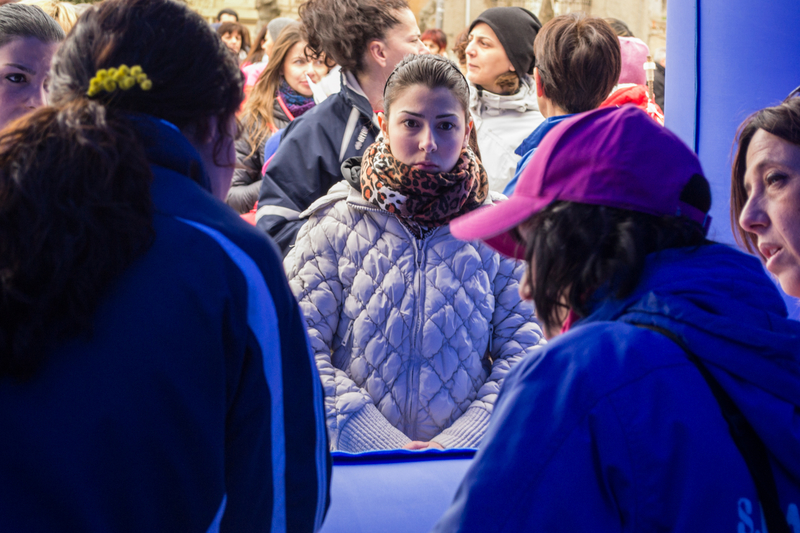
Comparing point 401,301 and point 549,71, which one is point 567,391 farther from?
point 549,71

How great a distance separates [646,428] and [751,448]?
0.49ft

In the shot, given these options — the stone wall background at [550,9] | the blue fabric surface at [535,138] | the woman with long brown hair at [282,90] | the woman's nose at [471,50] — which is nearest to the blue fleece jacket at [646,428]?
the blue fabric surface at [535,138]

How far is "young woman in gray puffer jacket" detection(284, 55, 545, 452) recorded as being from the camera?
2.26 meters

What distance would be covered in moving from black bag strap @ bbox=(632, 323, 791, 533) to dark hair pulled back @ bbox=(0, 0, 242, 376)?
77cm

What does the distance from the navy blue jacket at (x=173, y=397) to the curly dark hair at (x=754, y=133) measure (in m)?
1.33

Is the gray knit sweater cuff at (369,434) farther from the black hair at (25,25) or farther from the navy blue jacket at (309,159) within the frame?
the black hair at (25,25)

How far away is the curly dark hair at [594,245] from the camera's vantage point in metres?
1.06

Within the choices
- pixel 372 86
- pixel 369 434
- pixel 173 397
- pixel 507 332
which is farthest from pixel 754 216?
pixel 372 86

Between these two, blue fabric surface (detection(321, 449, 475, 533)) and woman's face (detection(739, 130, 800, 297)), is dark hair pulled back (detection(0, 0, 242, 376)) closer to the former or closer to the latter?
blue fabric surface (detection(321, 449, 475, 533))

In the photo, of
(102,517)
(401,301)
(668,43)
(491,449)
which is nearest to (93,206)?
(102,517)

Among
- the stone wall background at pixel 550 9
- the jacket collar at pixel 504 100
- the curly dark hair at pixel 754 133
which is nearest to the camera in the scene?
the curly dark hair at pixel 754 133

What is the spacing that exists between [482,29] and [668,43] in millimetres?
1104

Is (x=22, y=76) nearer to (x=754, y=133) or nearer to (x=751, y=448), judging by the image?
(x=754, y=133)

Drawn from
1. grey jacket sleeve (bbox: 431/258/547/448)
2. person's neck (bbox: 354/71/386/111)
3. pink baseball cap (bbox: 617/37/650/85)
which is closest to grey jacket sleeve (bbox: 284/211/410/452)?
grey jacket sleeve (bbox: 431/258/547/448)
